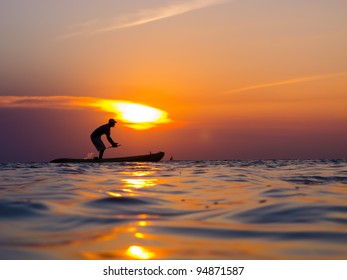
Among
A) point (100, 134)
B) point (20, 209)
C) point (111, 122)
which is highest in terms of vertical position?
point (111, 122)

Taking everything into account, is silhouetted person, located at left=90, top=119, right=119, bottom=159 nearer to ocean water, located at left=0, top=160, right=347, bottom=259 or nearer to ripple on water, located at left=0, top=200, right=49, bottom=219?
ocean water, located at left=0, top=160, right=347, bottom=259

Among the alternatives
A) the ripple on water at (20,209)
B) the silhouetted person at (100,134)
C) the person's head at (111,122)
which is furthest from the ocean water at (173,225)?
the silhouetted person at (100,134)

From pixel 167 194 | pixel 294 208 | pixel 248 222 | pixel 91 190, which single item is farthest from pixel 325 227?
pixel 91 190

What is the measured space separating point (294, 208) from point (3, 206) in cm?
372

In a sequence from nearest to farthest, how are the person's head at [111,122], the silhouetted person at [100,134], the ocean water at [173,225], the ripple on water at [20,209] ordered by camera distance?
the ocean water at [173,225] < the ripple on water at [20,209] < the person's head at [111,122] < the silhouetted person at [100,134]

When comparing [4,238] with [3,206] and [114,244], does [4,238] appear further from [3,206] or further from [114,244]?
[3,206]

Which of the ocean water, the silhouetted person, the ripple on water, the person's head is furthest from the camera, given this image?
the silhouetted person

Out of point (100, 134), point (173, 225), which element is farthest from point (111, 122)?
point (173, 225)

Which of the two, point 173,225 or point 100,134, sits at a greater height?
point 100,134

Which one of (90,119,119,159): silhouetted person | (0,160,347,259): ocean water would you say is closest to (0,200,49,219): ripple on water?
(0,160,347,259): ocean water

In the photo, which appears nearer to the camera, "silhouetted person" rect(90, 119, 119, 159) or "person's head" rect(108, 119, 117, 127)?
"person's head" rect(108, 119, 117, 127)

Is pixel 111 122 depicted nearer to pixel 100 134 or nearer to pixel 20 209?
pixel 100 134

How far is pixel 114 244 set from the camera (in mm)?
4023

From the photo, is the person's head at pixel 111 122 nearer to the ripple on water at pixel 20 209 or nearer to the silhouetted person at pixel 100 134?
the silhouetted person at pixel 100 134
